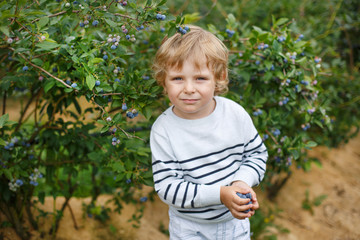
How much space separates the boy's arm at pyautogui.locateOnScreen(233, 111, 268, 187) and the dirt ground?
1151 millimetres

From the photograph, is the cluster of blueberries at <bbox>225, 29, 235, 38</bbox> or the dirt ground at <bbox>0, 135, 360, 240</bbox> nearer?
the cluster of blueberries at <bbox>225, 29, 235, 38</bbox>

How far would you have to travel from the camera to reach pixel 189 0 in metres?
4.17

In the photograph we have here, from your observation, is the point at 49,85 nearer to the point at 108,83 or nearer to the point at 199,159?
the point at 108,83

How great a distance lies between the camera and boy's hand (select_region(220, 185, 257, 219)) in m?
1.27

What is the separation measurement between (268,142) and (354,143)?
9.78 feet

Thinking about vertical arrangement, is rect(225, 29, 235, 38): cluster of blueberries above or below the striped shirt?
above

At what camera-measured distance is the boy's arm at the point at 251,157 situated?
1479 mm

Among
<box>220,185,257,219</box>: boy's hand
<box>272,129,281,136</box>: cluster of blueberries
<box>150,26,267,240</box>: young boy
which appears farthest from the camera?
<box>272,129,281,136</box>: cluster of blueberries

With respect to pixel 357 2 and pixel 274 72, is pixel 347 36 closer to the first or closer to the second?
pixel 357 2

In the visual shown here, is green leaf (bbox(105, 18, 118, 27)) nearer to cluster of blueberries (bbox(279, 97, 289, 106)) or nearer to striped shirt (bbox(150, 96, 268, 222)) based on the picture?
striped shirt (bbox(150, 96, 268, 222))

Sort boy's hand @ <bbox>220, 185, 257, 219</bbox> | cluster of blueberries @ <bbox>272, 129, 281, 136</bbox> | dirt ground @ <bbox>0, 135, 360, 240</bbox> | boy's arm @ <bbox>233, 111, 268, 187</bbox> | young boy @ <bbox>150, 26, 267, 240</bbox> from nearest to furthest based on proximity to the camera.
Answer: boy's hand @ <bbox>220, 185, 257, 219</bbox>
young boy @ <bbox>150, 26, 267, 240</bbox>
boy's arm @ <bbox>233, 111, 268, 187</bbox>
cluster of blueberries @ <bbox>272, 129, 281, 136</bbox>
dirt ground @ <bbox>0, 135, 360, 240</bbox>

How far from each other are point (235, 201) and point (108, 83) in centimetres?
82

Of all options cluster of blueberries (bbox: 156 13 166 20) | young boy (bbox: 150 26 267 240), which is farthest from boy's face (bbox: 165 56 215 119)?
cluster of blueberries (bbox: 156 13 166 20)

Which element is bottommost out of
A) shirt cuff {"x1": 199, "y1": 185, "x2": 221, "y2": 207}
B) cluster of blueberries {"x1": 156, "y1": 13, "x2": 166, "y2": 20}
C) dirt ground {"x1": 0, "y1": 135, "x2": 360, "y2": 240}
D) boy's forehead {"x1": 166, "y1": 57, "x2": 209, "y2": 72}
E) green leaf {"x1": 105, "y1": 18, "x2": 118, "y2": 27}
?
dirt ground {"x1": 0, "y1": 135, "x2": 360, "y2": 240}
